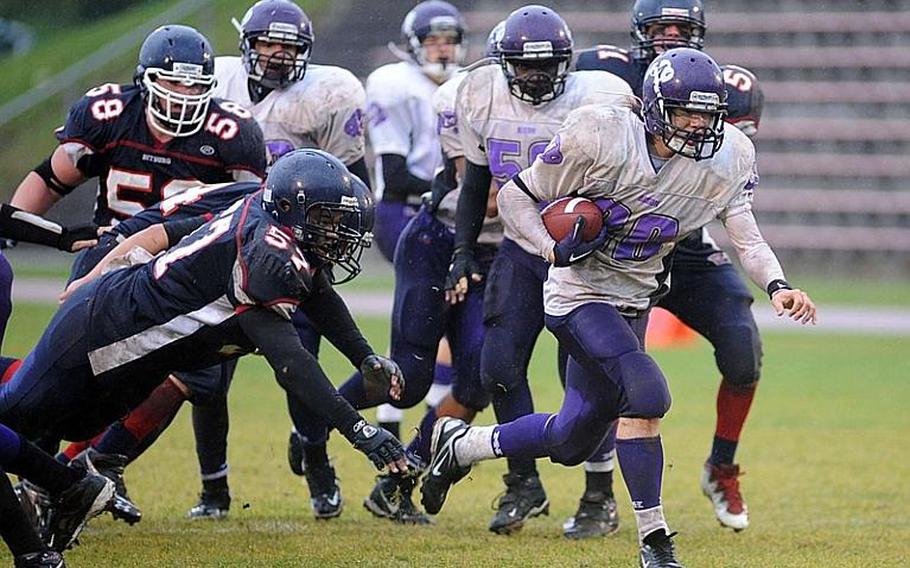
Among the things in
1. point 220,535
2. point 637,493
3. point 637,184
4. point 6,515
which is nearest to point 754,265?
point 637,184

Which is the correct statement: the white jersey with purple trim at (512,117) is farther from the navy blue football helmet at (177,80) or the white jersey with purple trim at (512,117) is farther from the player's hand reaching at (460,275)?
the navy blue football helmet at (177,80)

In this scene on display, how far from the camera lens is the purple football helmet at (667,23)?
17.1ft

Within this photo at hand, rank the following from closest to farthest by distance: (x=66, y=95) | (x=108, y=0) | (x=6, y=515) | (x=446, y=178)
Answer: (x=6, y=515)
(x=446, y=178)
(x=108, y=0)
(x=66, y=95)

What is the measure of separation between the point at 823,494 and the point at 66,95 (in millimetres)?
11824

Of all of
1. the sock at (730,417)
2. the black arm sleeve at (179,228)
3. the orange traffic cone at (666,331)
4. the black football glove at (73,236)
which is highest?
the black arm sleeve at (179,228)

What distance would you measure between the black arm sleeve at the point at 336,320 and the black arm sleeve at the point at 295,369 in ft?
1.37

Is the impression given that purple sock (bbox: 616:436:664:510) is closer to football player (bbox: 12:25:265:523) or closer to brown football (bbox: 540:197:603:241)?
brown football (bbox: 540:197:603:241)

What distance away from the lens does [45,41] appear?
1479cm

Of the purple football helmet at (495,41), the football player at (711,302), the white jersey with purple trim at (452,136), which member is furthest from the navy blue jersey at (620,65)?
the white jersey with purple trim at (452,136)

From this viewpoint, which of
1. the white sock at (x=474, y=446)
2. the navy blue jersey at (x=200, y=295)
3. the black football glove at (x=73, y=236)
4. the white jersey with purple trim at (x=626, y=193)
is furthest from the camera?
the black football glove at (x=73, y=236)

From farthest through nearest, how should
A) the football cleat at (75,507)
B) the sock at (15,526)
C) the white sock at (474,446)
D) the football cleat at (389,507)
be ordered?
the football cleat at (389,507)
the white sock at (474,446)
the football cleat at (75,507)
the sock at (15,526)

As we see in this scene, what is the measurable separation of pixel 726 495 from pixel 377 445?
183 cm

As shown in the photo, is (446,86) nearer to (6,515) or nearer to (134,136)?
(134,136)

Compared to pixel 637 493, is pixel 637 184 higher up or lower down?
higher up
